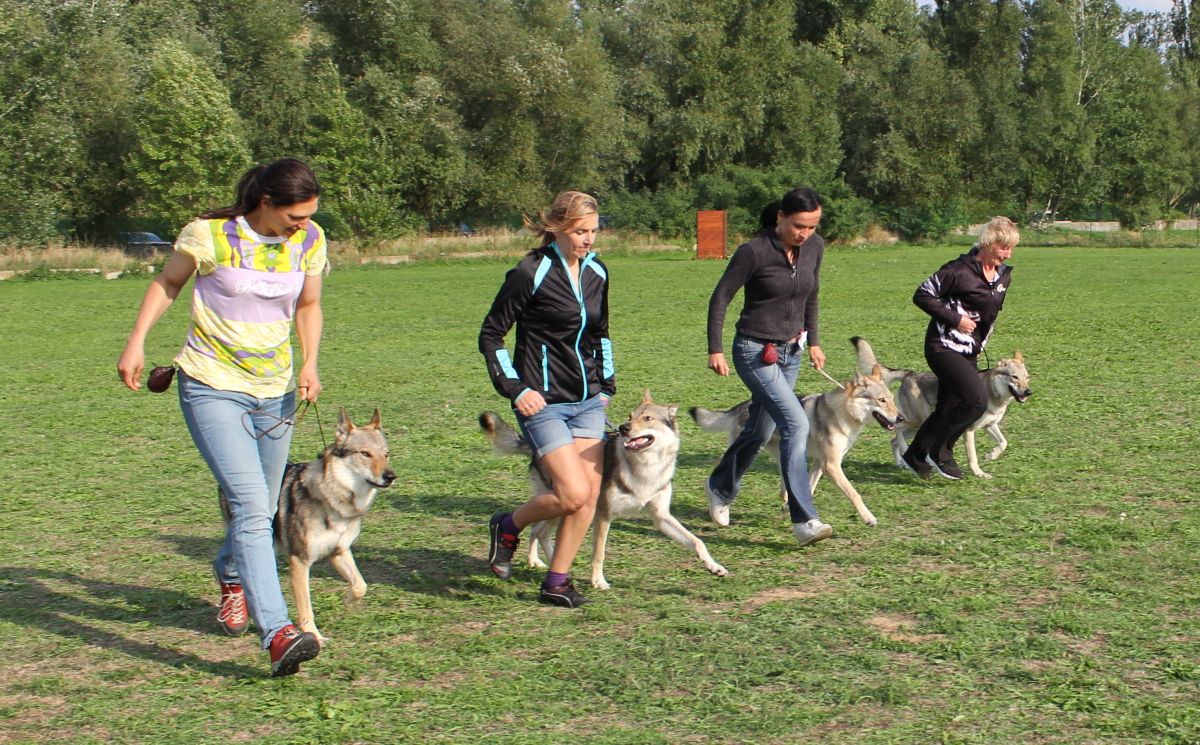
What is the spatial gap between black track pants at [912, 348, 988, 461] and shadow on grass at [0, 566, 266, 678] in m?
5.43

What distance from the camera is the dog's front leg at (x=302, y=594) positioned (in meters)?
5.09

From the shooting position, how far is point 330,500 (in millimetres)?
5297

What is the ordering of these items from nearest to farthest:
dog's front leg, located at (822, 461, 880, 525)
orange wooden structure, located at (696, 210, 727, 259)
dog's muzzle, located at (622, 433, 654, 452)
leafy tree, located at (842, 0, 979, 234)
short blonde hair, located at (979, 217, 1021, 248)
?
1. dog's muzzle, located at (622, 433, 654, 452)
2. dog's front leg, located at (822, 461, 880, 525)
3. short blonde hair, located at (979, 217, 1021, 248)
4. orange wooden structure, located at (696, 210, 727, 259)
5. leafy tree, located at (842, 0, 979, 234)

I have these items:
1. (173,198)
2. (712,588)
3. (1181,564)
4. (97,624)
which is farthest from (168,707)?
(173,198)

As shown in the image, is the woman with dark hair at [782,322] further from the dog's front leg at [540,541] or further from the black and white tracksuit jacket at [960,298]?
the black and white tracksuit jacket at [960,298]

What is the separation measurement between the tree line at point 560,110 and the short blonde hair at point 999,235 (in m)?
36.1

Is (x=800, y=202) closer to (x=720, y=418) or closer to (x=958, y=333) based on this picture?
(x=720, y=418)

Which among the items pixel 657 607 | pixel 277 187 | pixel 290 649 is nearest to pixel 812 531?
pixel 657 607

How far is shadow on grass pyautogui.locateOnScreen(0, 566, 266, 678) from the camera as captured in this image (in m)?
5.07

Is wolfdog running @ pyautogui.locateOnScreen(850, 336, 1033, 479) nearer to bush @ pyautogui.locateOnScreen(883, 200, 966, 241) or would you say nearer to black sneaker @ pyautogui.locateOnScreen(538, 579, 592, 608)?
black sneaker @ pyautogui.locateOnScreen(538, 579, 592, 608)

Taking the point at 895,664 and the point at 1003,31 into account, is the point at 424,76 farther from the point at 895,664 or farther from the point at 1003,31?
the point at 895,664

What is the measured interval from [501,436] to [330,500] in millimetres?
1244

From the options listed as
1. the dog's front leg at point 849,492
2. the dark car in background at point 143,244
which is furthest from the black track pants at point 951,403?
the dark car in background at point 143,244

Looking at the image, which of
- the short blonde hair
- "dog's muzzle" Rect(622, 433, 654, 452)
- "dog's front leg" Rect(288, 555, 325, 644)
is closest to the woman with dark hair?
"dog's muzzle" Rect(622, 433, 654, 452)
